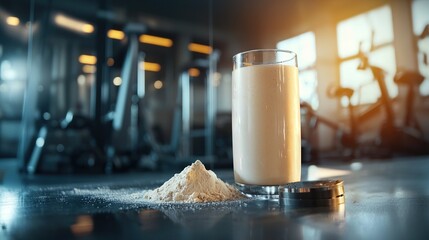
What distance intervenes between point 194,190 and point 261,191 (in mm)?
91

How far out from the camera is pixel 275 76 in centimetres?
47

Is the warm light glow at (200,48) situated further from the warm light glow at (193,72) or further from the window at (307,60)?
the window at (307,60)

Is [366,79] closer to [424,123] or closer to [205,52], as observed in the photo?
[424,123]

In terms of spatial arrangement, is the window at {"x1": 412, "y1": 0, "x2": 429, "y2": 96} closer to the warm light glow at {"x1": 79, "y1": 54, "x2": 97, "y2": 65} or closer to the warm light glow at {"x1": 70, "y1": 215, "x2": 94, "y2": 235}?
the warm light glow at {"x1": 79, "y1": 54, "x2": 97, "y2": 65}

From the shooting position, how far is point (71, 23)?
5.05 feet

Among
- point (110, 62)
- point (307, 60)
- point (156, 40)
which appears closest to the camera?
point (307, 60)

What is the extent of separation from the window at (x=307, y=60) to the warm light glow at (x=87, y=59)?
0.82m

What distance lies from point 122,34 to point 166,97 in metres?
0.42

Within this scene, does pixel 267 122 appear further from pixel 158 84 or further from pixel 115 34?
pixel 158 84

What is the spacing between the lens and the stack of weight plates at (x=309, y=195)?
0.40m

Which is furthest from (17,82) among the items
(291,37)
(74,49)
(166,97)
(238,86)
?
(238,86)

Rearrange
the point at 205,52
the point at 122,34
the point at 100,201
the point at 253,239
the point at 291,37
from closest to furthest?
1. the point at 253,239
2. the point at 100,201
3. the point at 291,37
4. the point at 122,34
5. the point at 205,52

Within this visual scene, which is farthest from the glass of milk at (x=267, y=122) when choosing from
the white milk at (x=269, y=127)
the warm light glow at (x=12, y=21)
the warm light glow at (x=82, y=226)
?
the warm light glow at (x=12, y=21)

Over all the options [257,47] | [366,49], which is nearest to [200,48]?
[257,47]
